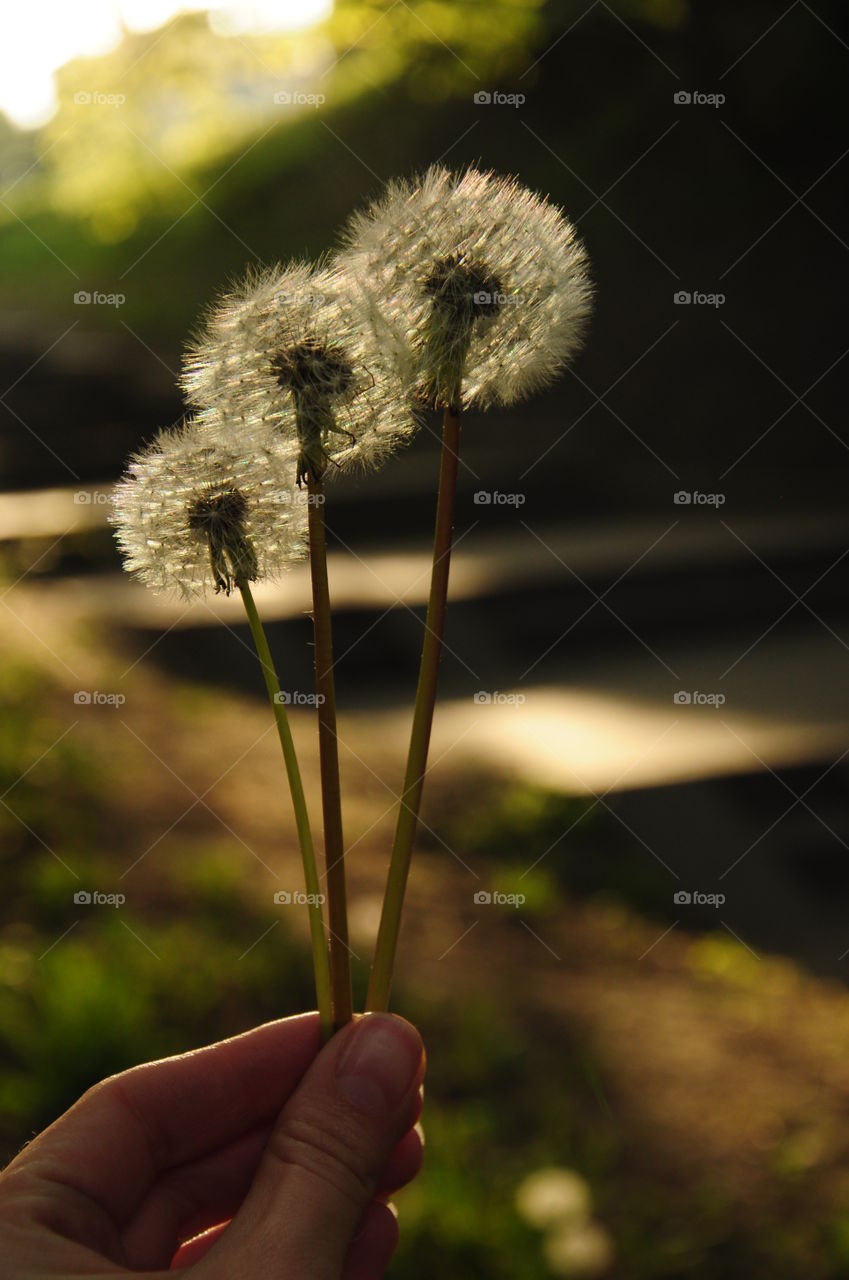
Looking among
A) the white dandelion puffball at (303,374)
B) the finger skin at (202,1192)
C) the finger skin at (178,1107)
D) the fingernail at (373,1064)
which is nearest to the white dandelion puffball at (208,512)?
the white dandelion puffball at (303,374)

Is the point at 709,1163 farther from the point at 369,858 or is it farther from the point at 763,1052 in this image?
the point at 369,858

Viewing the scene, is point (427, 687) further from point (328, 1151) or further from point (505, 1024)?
point (505, 1024)

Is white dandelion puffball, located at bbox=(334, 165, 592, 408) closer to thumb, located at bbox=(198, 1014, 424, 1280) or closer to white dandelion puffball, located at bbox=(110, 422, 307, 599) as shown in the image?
white dandelion puffball, located at bbox=(110, 422, 307, 599)

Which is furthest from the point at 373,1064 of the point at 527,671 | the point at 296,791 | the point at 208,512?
the point at 527,671

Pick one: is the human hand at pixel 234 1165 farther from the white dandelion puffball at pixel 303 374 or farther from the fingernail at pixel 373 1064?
the white dandelion puffball at pixel 303 374

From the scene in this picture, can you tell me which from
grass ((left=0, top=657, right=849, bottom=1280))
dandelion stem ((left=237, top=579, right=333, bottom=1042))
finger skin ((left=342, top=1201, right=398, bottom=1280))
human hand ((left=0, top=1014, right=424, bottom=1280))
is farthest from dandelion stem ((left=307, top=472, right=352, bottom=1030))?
grass ((left=0, top=657, right=849, bottom=1280))

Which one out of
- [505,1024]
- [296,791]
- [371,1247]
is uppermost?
[296,791]

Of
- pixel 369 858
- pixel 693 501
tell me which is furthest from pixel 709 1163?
pixel 693 501

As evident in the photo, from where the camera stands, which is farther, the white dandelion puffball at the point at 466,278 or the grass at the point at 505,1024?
the grass at the point at 505,1024
